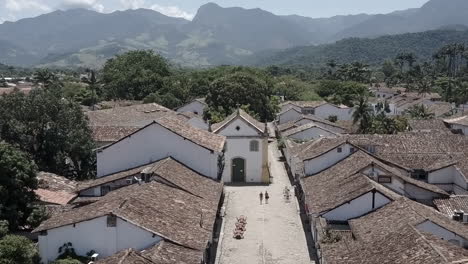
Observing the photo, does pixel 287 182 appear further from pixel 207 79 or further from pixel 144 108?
pixel 207 79

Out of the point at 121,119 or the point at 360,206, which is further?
the point at 121,119

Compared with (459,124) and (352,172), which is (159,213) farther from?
(459,124)

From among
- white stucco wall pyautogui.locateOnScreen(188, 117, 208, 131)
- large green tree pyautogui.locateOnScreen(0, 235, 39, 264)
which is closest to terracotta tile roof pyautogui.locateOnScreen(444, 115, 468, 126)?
white stucco wall pyautogui.locateOnScreen(188, 117, 208, 131)

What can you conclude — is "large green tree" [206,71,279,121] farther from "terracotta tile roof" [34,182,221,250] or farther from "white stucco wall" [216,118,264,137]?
"terracotta tile roof" [34,182,221,250]

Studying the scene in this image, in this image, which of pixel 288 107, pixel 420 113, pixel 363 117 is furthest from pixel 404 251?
pixel 420 113

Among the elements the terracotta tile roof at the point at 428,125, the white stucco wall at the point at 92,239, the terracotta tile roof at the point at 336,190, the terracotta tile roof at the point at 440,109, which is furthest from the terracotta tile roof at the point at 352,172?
the terracotta tile roof at the point at 440,109
